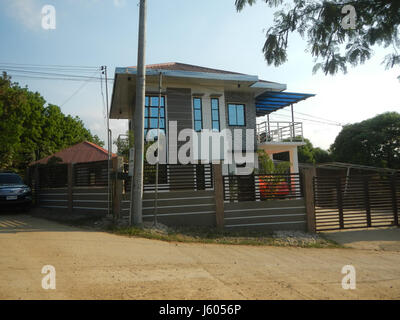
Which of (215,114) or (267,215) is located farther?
(215,114)

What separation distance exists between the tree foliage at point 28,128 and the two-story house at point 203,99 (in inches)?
239

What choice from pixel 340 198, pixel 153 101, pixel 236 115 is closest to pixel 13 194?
pixel 153 101

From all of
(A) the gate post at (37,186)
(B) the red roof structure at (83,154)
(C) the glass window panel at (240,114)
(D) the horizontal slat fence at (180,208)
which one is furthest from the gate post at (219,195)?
(B) the red roof structure at (83,154)

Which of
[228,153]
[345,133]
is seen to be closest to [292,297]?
[228,153]

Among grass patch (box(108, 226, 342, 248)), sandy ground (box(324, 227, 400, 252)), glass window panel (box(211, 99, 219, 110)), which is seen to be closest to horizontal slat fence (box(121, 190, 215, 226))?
grass patch (box(108, 226, 342, 248))

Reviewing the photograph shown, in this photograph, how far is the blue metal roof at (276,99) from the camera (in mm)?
15980

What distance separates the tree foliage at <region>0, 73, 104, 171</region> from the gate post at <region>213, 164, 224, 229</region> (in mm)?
13724

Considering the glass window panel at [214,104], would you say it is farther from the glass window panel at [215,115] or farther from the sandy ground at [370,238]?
the sandy ground at [370,238]

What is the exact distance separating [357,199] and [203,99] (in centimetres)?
803

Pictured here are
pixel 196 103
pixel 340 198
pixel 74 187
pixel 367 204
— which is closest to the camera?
pixel 340 198

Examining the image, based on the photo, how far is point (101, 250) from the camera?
19.7 feet

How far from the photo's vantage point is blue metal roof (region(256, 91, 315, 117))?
1598 cm

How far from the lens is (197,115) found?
14422mm

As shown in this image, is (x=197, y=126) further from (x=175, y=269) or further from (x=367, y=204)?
(x=175, y=269)
